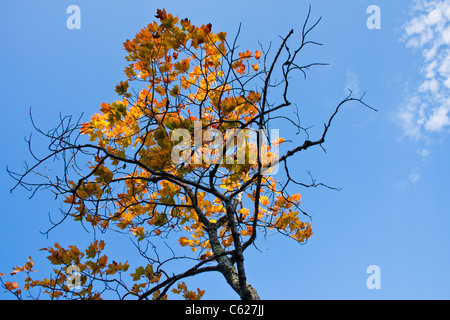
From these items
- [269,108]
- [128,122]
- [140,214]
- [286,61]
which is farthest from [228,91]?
[140,214]

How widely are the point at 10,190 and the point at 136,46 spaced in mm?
1354

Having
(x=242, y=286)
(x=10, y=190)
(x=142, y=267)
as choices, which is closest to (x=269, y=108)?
(x=242, y=286)

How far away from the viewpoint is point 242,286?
2.03 metres

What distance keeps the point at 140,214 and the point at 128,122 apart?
935 mm

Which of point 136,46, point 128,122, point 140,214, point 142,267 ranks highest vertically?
point 136,46

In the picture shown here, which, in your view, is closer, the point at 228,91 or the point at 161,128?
the point at 161,128

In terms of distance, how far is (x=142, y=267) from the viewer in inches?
87.3

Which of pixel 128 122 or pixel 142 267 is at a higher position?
pixel 128 122

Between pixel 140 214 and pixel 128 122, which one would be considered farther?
pixel 140 214
